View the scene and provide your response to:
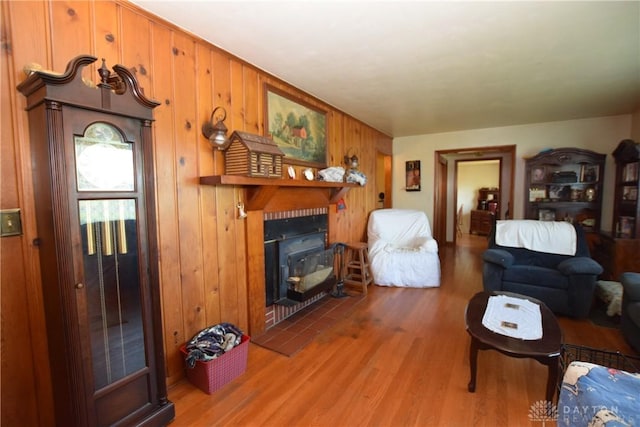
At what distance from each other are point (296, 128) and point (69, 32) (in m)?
1.84

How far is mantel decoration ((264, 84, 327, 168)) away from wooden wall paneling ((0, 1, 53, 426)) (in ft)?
4.97

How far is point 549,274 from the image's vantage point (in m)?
2.96

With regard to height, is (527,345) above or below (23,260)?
below

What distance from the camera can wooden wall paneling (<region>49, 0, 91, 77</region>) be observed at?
53.4 inches

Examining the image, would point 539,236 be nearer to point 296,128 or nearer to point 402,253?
point 402,253

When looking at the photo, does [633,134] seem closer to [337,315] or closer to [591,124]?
[591,124]

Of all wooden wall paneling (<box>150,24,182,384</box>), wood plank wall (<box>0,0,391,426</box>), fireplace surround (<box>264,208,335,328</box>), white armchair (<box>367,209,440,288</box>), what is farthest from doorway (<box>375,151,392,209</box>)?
wooden wall paneling (<box>150,24,182,384</box>)

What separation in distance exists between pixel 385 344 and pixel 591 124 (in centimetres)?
445

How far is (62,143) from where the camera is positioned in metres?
1.18

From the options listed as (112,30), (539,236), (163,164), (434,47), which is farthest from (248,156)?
(539,236)

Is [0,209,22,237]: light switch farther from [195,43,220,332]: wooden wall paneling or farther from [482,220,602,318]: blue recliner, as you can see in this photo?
[482,220,602,318]: blue recliner

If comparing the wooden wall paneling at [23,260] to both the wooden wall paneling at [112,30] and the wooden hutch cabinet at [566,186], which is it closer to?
the wooden wall paneling at [112,30]

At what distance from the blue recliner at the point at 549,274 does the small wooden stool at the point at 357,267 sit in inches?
53.7

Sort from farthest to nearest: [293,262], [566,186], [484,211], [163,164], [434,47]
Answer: [484,211] → [566,186] → [293,262] → [434,47] → [163,164]
